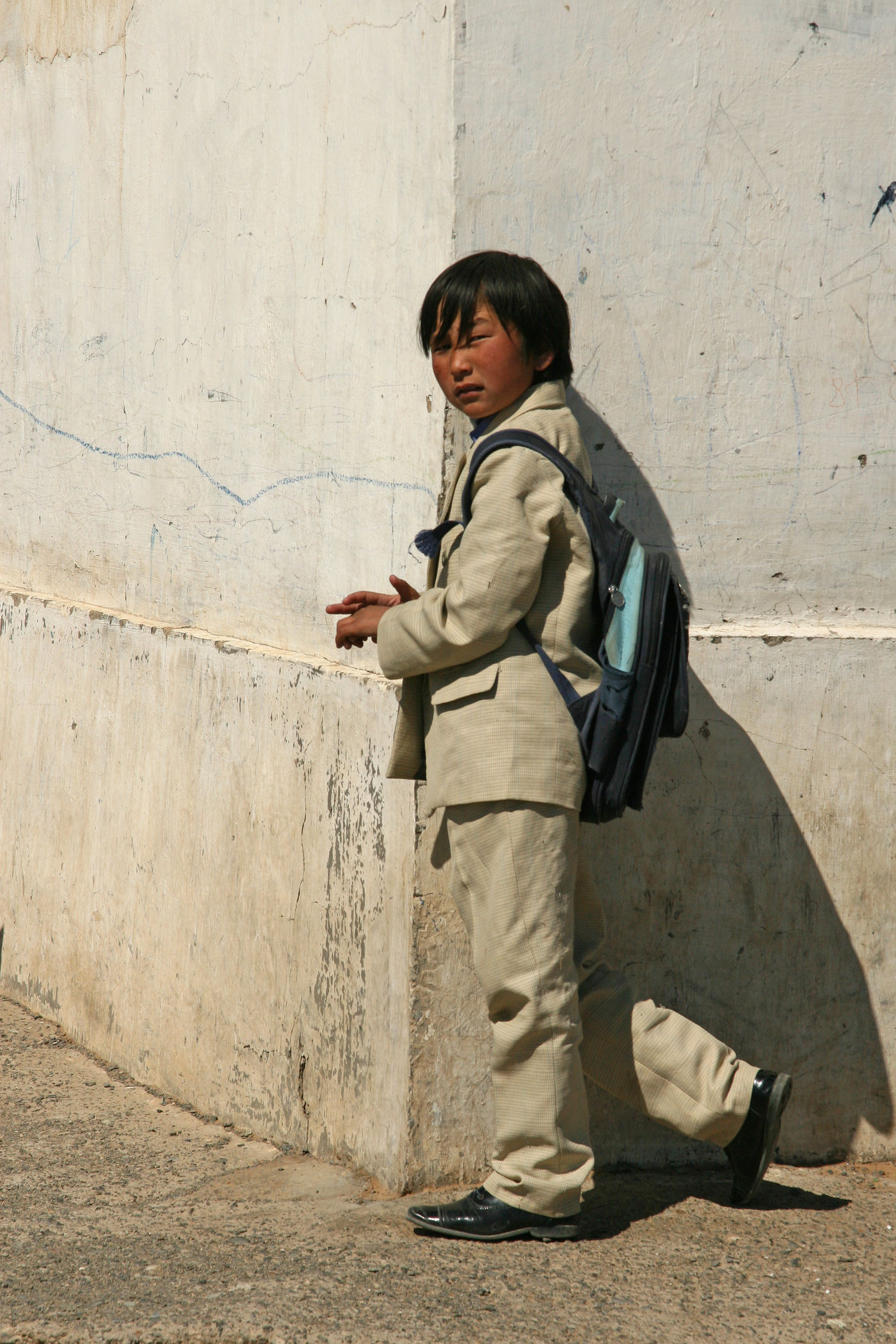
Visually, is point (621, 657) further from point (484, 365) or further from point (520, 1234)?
point (520, 1234)

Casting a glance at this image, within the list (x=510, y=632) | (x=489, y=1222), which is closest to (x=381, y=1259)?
(x=489, y=1222)

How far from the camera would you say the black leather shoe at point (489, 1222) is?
9.22 ft

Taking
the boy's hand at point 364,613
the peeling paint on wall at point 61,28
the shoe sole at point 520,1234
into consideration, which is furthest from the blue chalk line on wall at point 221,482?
the shoe sole at point 520,1234

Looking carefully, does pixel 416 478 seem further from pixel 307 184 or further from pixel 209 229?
pixel 209 229

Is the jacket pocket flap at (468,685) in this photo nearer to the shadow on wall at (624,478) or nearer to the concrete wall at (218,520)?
the concrete wall at (218,520)

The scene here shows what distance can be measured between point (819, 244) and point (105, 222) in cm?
221

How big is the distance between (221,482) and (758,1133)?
2138mm

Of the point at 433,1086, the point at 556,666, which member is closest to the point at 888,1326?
the point at 433,1086

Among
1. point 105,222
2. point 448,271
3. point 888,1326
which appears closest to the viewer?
point 888,1326

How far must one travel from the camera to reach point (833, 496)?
3.39 m

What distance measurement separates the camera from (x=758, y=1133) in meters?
2.89

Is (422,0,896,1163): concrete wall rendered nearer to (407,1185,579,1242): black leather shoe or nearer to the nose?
(407,1185,579,1242): black leather shoe

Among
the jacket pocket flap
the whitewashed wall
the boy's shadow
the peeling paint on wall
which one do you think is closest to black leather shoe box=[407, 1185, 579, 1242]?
the boy's shadow

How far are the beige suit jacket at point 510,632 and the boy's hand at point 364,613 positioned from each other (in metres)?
0.05
